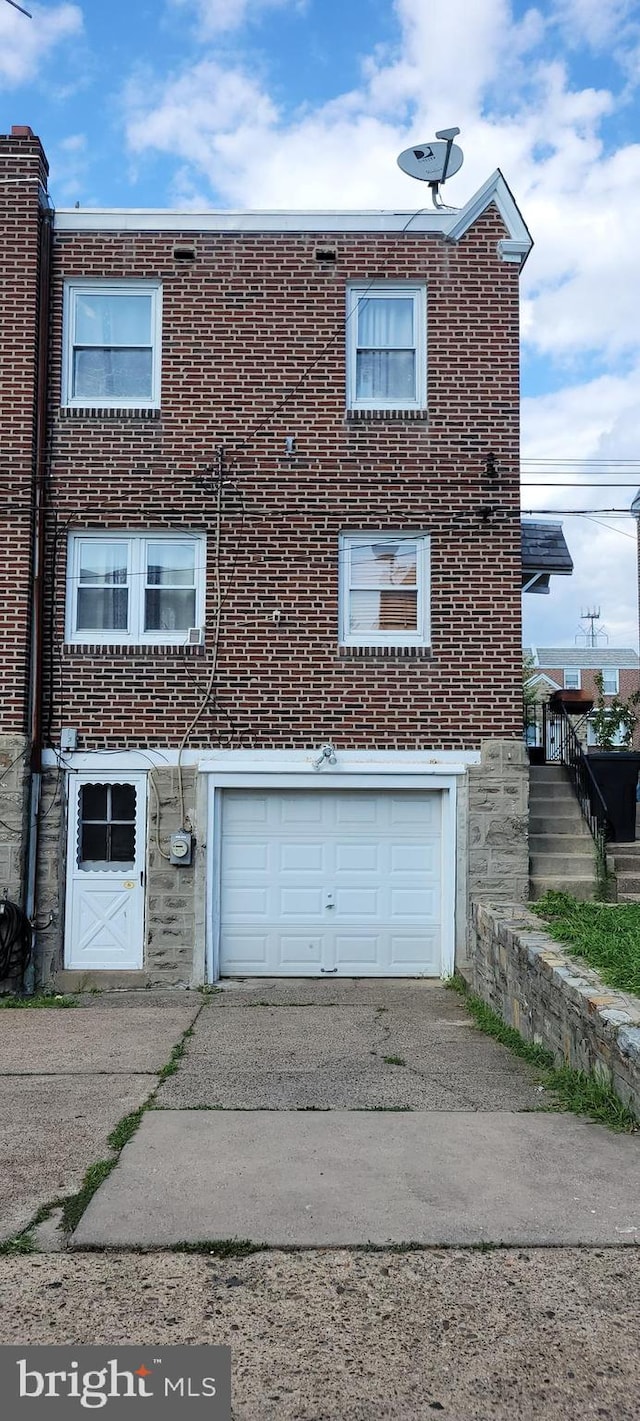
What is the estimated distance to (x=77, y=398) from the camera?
39.9 ft

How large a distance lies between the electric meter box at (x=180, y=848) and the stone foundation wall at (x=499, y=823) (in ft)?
9.56

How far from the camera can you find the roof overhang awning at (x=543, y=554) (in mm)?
13469

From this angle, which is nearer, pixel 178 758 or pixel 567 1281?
pixel 567 1281

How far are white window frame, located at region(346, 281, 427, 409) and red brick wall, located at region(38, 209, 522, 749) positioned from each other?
0.34ft

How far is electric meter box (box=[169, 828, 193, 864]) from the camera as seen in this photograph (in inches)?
457

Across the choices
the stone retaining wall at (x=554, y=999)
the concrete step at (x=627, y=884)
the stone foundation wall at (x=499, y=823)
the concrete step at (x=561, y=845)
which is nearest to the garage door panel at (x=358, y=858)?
the stone foundation wall at (x=499, y=823)

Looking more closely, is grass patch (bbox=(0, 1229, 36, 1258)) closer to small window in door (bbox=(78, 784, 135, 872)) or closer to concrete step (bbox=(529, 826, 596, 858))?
small window in door (bbox=(78, 784, 135, 872))

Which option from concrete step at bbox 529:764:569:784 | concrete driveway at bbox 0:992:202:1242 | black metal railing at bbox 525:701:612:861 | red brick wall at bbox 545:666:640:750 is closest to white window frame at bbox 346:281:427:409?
black metal railing at bbox 525:701:612:861

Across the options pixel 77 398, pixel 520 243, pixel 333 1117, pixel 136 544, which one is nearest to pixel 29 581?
pixel 136 544

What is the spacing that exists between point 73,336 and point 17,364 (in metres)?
0.76

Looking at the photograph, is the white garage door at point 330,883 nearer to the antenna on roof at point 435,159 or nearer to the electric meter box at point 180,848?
the electric meter box at point 180,848

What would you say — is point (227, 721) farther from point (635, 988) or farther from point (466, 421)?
point (635, 988)

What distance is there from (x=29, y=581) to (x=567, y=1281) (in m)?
9.19

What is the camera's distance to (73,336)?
12.2 metres
